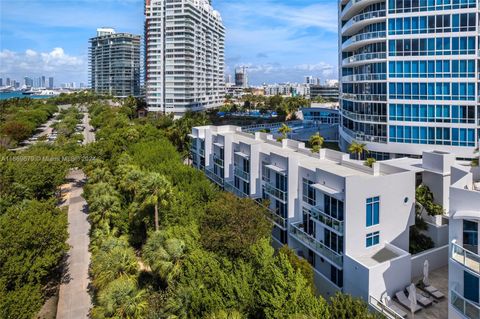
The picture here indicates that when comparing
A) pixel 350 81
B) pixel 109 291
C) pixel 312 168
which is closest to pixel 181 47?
pixel 350 81

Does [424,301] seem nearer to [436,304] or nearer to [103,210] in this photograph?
[436,304]

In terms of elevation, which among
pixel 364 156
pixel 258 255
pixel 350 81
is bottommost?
pixel 258 255

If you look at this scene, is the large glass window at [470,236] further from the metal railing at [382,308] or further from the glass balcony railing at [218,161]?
the glass balcony railing at [218,161]

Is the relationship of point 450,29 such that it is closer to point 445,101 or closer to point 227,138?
point 445,101

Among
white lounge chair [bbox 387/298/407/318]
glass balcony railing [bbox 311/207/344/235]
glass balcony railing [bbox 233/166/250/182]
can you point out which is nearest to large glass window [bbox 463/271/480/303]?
white lounge chair [bbox 387/298/407/318]

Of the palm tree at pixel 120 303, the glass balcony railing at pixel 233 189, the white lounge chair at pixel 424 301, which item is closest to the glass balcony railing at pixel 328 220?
the white lounge chair at pixel 424 301

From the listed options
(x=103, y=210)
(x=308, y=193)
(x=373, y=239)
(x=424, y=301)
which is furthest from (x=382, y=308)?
(x=103, y=210)
